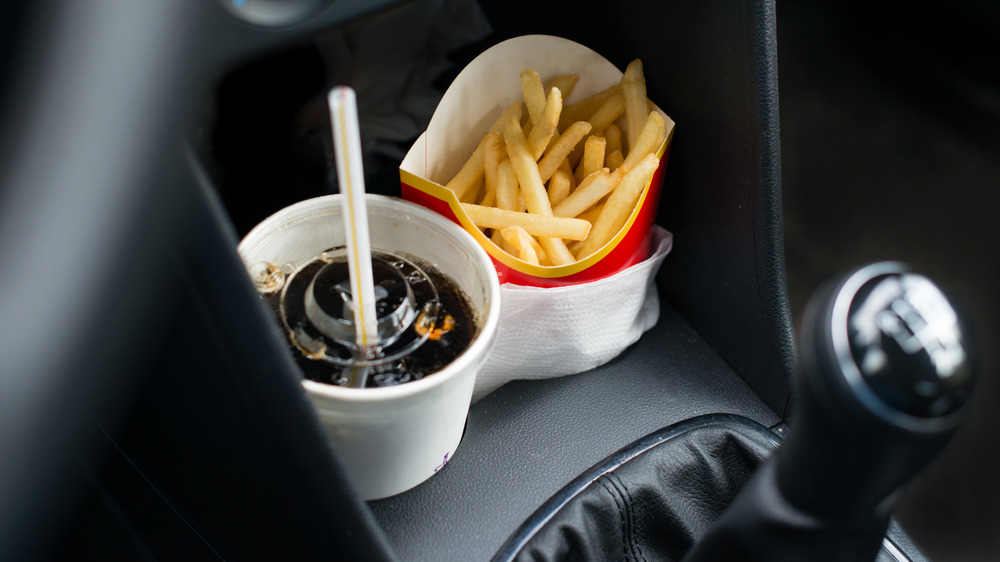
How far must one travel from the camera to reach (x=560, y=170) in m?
0.92

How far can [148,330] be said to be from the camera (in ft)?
1.33

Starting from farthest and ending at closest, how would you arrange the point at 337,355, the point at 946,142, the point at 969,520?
the point at 946,142
the point at 969,520
the point at 337,355

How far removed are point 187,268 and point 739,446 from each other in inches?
25.2

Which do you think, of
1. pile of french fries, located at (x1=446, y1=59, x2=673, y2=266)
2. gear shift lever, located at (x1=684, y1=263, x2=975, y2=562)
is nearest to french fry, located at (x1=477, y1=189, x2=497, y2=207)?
pile of french fries, located at (x1=446, y1=59, x2=673, y2=266)

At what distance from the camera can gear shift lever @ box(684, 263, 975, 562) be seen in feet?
1.27

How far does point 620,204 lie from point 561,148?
0.10 meters

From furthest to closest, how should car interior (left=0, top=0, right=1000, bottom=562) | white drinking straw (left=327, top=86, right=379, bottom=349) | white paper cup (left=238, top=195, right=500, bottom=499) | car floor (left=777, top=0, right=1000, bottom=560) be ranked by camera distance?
car floor (left=777, top=0, right=1000, bottom=560), white paper cup (left=238, top=195, right=500, bottom=499), white drinking straw (left=327, top=86, right=379, bottom=349), car interior (left=0, top=0, right=1000, bottom=562)

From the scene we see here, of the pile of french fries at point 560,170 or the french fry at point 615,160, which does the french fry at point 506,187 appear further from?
the french fry at point 615,160

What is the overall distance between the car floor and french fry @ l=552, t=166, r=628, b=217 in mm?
836

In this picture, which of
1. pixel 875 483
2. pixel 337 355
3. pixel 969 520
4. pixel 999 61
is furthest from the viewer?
pixel 999 61

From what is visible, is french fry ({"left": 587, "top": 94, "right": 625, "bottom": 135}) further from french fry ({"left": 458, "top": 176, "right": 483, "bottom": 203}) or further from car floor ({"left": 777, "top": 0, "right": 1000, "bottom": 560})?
car floor ({"left": 777, "top": 0, "right": 1000, "bottom": 560})

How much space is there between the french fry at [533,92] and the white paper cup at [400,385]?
0.16 metres

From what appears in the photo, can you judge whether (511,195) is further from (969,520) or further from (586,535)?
(969,520)

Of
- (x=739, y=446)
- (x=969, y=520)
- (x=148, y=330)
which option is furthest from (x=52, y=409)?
(x=969, y=520)
